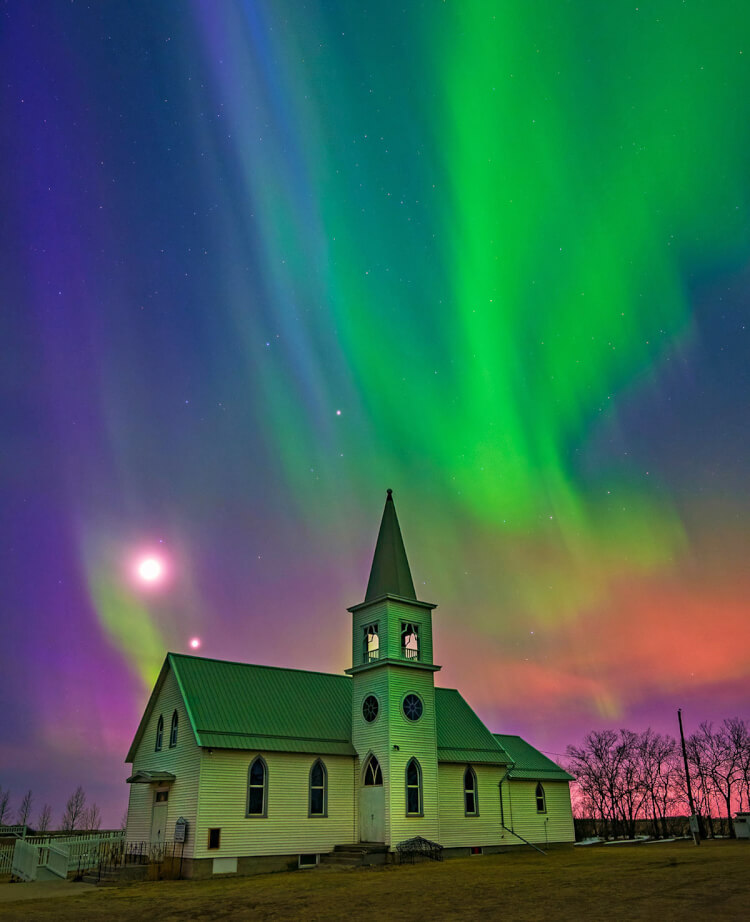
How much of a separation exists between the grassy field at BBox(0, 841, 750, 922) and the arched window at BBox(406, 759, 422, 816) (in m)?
4.40

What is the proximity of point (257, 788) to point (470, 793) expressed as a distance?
43.5 ft

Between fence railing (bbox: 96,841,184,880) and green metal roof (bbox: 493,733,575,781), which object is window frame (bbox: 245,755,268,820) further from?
green metal roof (bbox: 493,733,575,781)

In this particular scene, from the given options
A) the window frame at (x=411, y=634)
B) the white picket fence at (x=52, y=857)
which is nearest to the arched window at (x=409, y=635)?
the window frame at (x=411, y=634)

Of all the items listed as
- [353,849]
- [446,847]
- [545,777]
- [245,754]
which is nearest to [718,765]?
[545,777]

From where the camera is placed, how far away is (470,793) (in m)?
39.9

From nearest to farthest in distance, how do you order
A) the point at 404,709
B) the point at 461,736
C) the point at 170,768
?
the point at 170,768
the point at 404,709
the point at 461,736

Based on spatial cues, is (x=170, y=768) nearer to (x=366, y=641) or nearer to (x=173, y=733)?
(x=173, y=733)

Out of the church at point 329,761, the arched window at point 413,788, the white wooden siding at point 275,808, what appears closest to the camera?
the white wooden siding at point 275,808

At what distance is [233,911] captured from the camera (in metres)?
20.2

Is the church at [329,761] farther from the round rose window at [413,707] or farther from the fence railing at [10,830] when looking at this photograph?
A: the fence railing at [10,830]

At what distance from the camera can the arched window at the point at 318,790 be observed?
34.6 meters

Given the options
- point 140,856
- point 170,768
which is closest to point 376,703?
point 170,768

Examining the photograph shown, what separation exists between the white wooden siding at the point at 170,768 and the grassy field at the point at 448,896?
3.81m

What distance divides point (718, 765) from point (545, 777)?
126 feet
